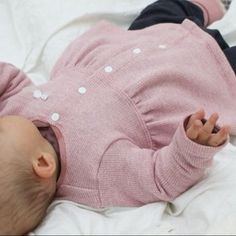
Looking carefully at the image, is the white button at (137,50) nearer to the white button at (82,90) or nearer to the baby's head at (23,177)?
the white button at (82,90)

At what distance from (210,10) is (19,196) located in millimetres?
703

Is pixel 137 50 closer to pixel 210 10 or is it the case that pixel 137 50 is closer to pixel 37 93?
pixel 37 93

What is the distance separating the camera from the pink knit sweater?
0.80m

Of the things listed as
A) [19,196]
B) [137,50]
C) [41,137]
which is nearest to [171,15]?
[137,50]

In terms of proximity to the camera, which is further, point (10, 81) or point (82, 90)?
point (10, 81)

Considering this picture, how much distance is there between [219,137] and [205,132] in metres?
0.02

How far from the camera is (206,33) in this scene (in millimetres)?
1037

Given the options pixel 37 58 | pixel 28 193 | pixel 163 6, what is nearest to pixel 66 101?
pixel 28 193

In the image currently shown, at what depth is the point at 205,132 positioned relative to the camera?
0.73 m

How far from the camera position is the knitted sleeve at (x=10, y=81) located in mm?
976

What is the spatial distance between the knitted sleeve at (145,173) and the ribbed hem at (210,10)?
1.65 ft

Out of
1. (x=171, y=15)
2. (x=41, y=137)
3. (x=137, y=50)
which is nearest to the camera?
(x=41, y=137)

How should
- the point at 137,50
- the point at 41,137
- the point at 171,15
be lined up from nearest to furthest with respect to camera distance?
the point at 41,137 < the point at 137,50 < the point at 171,15

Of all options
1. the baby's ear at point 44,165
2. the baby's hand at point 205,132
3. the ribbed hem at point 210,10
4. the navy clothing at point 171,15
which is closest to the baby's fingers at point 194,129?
the baby's hand at point 205,132
